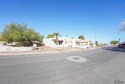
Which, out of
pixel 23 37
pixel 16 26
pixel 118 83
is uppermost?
pixel 16 26

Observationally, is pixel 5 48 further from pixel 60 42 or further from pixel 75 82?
pixel 60 42

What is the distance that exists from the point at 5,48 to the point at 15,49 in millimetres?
1650

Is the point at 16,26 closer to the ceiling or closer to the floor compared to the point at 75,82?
closer to the ceiling


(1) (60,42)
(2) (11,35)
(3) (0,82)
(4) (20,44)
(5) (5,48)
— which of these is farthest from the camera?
(1) (60,42)

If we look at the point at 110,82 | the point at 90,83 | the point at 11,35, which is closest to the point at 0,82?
the point at 90,83

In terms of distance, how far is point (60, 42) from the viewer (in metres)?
51.2

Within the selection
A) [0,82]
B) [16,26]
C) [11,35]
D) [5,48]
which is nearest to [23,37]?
[11,35]

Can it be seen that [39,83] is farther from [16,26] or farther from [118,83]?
[16,26]

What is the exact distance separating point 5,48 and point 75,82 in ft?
59.2

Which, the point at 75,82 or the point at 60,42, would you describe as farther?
the point at 60,42

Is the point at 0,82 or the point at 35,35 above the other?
the point at 35,35

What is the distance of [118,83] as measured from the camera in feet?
16.7

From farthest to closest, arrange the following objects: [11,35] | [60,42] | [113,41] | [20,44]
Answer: [113,41]
[60,42]
[20,44]
[11,35]

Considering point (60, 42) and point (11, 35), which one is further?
point (60, 42)
